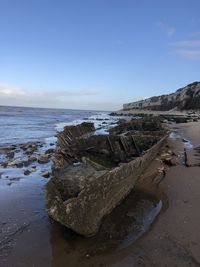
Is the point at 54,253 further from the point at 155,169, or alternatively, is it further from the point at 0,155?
the point at 0,155

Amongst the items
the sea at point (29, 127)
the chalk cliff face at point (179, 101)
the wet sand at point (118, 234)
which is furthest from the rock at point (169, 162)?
the chalk cliff face at point (179, 101)

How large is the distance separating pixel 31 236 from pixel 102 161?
16.2 feet

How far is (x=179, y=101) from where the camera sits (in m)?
80.2

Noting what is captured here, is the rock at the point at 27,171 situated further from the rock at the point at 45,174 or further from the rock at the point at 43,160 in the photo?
the rock at the point at 43,160

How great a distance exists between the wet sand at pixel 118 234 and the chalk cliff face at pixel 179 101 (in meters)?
67.7

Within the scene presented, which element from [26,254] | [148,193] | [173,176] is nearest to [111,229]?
[26,254]

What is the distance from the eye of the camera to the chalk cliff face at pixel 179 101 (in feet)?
239

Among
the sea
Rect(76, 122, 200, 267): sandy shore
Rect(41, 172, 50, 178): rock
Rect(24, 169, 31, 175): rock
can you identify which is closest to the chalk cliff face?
the sea

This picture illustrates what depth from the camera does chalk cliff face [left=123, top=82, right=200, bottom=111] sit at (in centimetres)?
7282

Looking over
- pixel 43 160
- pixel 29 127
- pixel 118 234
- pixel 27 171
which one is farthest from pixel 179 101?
→ pixel 118 234

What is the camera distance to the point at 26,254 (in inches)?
187

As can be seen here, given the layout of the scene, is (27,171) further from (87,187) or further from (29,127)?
(29,127)

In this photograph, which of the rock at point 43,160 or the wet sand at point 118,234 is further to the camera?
the rock at point 43,160

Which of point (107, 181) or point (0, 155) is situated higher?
point (107, 181)
